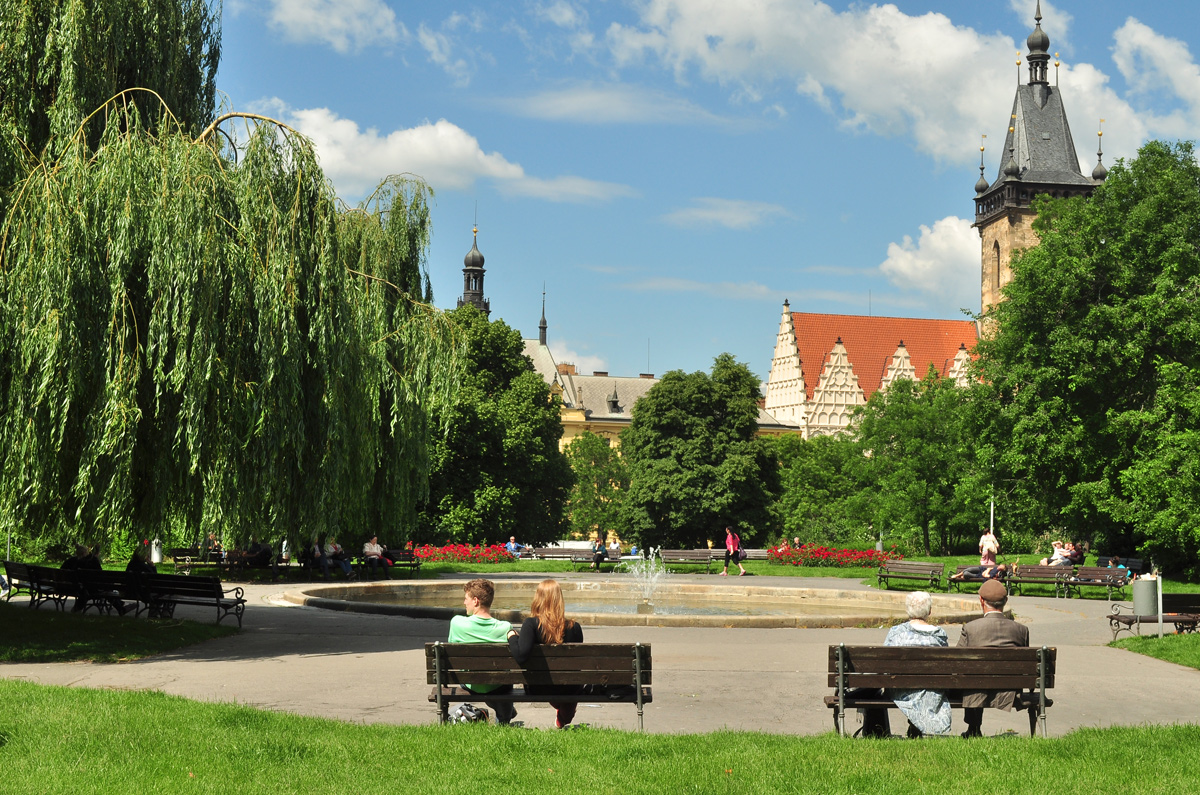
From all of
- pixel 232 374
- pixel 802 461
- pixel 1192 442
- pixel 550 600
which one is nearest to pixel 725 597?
pixel 1192 442

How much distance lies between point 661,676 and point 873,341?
101862 millimetres

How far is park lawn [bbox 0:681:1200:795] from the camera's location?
642 cm

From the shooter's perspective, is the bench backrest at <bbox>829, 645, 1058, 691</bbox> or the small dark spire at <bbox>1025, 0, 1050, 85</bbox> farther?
the small dark spire at <bbox>1025, 0, 1050, 85</bbox>

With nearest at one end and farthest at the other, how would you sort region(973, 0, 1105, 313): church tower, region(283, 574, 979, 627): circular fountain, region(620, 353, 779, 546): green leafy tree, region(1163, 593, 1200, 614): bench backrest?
region(1163, 593, 1200, 614): bench backrest, region(283, 574, 979, 627): circular fountain, region(620, 353, 779, 546): green leafy tree, region(973, 0, 1105, 313): church tower

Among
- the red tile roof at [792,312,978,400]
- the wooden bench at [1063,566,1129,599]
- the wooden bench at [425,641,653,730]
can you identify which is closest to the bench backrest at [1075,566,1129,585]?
the wooden bench at [1063,566,1129,599]

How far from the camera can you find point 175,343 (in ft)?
41.8

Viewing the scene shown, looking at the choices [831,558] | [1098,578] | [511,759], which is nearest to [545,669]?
[511,759]

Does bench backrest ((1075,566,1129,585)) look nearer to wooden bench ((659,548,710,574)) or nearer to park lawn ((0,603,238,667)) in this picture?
wooden bench ((659,548,710,574))

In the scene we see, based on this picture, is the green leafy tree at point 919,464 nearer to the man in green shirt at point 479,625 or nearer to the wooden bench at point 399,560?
the wooden bench at point 399,560

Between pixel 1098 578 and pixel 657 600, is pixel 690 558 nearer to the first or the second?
pixel 657 600

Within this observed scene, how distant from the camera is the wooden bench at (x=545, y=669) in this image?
318 inches

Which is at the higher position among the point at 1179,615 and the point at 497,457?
the point at 497,457

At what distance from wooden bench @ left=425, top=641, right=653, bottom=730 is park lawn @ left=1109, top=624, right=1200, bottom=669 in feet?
26.9

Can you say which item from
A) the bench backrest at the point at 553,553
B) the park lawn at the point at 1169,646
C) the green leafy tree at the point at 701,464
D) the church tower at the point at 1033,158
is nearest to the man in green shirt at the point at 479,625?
the park lawn at the point at 1169,646
